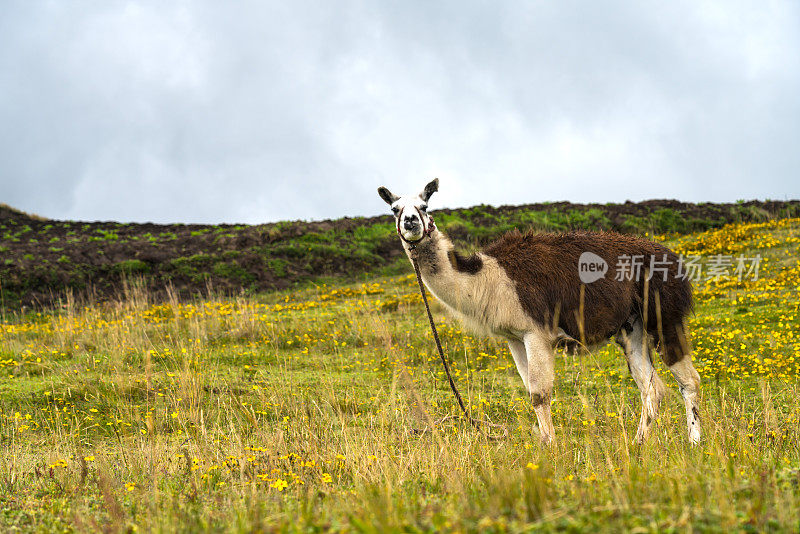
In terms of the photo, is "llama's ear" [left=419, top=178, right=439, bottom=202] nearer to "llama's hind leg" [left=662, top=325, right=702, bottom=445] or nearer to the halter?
the halter

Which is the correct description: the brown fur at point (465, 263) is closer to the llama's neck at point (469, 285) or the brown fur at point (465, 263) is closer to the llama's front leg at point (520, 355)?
the llama's neck at point (469, 285)

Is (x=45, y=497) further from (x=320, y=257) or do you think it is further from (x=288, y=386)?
Result: (x=320, y=257)

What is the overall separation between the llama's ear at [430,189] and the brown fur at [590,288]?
2.78 feet

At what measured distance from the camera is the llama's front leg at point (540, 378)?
5817mm

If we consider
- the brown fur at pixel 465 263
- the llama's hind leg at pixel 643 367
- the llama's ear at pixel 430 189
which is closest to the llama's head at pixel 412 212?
the llama's ear at pixel 430 189

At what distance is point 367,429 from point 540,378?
65.3 inches

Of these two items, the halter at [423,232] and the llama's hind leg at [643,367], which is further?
the llama's hind leg at [643,367]

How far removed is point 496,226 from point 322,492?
22.9 m

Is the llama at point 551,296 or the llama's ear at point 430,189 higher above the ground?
the llama's ear at point 430,189

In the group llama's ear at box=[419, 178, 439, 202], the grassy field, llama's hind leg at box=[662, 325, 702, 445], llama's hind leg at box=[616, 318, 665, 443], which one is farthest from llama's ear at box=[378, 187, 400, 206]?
llama's hind leg at box=[662, 325, 702, 445]

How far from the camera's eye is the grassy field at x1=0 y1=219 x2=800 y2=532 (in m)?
2.91

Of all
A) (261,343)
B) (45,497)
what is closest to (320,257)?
(261,343)

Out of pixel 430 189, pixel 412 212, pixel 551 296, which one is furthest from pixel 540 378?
pixel 430 189

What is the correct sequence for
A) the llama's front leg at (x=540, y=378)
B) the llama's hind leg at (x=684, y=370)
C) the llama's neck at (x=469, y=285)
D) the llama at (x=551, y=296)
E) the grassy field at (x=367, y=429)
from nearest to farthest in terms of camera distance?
the grassy field at (x=367, y=429) → the llama's front leg at (x=540, y=378) → the llama at (x=551, y=296) → the llama's neck at (x=469, y=285) → the llama's hind leg at (x=684, y=370)
